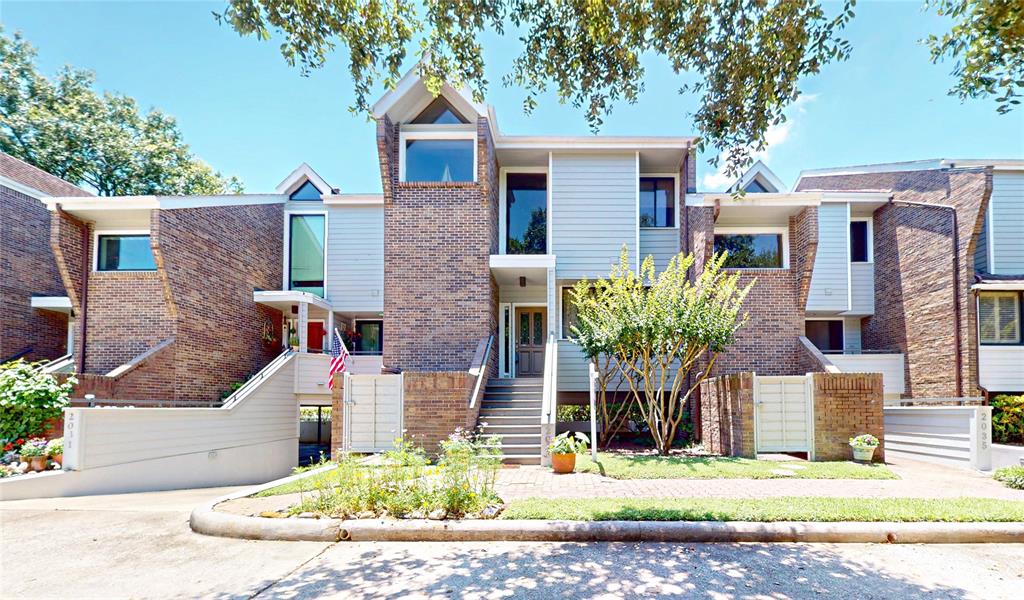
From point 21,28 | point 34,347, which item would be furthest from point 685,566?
point 21,28

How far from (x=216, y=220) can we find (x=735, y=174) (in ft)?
44.0

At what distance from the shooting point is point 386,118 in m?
11.9

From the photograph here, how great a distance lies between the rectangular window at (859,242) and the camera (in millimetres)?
15969

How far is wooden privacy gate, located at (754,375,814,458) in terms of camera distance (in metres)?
9.62

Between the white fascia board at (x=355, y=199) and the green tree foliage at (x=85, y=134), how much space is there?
14160 millimetres

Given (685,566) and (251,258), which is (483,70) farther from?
(251,258)

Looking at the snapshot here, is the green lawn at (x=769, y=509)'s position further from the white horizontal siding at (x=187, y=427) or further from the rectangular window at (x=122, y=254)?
the rectangular window at (x=122, y=254)

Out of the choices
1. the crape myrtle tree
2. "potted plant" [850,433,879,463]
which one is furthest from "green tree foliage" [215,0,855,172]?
"potted plant" [850,433,879,463]

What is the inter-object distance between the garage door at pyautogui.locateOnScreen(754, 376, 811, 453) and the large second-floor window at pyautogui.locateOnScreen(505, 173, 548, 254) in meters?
6.80

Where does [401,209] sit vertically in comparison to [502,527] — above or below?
above

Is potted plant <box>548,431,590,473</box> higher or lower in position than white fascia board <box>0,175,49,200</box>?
lower

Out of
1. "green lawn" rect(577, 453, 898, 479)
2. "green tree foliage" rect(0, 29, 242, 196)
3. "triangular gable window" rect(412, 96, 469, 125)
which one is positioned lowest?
"green lawn" rect(577, 453, 898, 479)

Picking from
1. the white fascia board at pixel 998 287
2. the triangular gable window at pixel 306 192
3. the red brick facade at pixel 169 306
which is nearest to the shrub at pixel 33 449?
the red brick facade at pixel 169 306

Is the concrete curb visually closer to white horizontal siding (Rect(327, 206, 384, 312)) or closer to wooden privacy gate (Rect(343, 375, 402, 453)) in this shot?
wooden privacy gate (Rect(343, 375, 402, 453))
